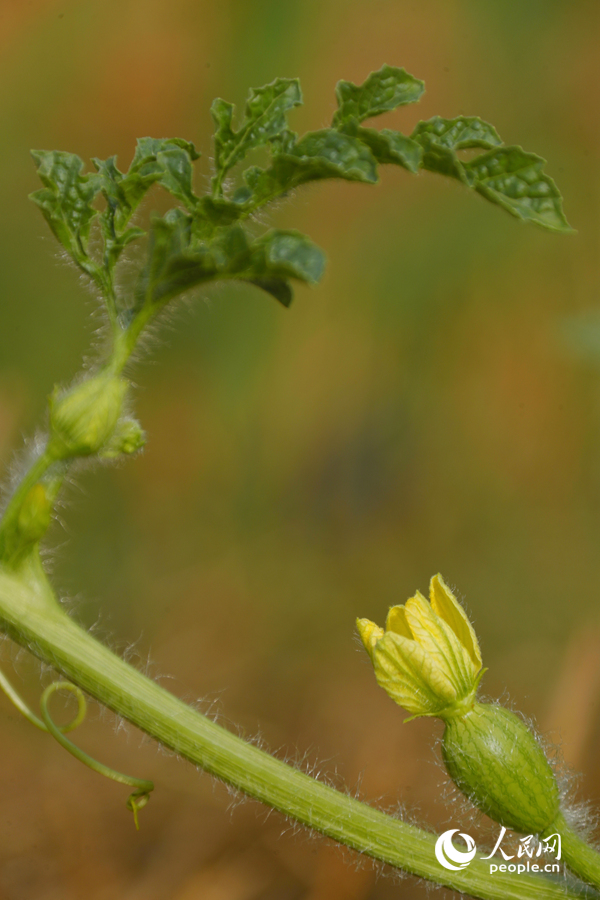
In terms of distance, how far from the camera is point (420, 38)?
1490mm

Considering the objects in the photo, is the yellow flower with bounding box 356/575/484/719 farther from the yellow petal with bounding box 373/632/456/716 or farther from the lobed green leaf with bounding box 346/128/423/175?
the lobed green leaf with bounding box 346/128/423/175

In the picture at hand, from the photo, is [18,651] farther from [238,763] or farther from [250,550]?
[250,550]

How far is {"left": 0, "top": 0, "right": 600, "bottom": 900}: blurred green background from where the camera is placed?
4.74 feet

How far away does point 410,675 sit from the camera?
615mm

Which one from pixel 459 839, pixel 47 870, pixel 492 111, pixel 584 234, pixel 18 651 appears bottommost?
pixel 47 870

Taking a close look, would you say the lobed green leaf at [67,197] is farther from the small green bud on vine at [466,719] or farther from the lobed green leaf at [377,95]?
the small green bud on vine at [466,719]

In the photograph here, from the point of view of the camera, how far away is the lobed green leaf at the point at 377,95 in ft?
1.85

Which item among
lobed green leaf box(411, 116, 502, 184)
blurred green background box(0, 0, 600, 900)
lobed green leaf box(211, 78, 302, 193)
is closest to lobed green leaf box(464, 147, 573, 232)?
lobed green leaf box(411, 116, 502, 184)

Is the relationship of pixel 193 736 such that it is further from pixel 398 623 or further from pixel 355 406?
pixel 355 406

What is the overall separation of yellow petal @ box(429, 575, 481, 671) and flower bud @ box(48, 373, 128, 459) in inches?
11.8

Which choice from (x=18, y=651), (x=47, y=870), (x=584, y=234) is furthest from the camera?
(x=584, y=234)

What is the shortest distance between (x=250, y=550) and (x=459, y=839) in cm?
80

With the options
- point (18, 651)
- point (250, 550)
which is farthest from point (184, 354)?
point (18, 651)

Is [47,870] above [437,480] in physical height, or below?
below
